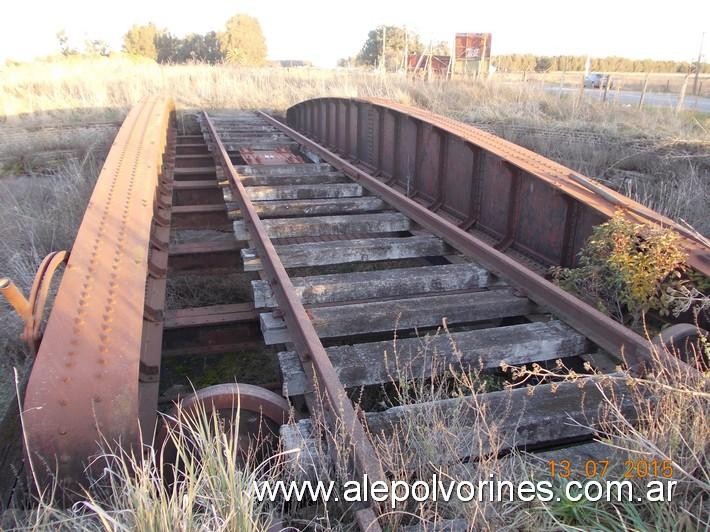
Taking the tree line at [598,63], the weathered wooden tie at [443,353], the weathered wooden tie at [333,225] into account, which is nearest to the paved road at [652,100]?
the weathered wooden tie at [333,225]

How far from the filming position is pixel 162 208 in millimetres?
6035

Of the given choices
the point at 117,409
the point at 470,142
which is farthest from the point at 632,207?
the point at 117,409

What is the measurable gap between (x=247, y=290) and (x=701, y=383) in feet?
14.6

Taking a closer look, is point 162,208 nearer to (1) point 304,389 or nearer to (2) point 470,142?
(2) point 470,142

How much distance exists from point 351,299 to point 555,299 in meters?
1.44

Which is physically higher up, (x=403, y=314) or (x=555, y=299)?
(x=555, y=299)

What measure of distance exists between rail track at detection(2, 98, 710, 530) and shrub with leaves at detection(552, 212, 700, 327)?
185mm

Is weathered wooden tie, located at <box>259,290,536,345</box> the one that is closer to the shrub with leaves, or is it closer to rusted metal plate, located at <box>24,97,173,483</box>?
the shrub with leaves

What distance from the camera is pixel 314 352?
279cm

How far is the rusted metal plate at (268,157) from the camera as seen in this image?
8.41 meters

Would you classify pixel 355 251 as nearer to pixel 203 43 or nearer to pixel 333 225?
pixel 333 225

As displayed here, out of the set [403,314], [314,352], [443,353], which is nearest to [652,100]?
[403,314]

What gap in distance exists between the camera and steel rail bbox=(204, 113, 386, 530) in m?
2.10

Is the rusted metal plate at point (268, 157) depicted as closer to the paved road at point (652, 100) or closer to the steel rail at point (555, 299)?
the steel rail at point (555, 299)
